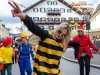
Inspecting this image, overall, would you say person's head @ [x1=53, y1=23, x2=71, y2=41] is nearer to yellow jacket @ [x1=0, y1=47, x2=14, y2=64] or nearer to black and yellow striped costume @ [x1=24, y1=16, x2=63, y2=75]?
black and yellow striped costume @ [x1=24, y1=16, x2=63, y2=75]

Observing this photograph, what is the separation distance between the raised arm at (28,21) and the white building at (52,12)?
87.6 m

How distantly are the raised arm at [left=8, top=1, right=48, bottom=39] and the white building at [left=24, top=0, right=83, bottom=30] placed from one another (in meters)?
87.6

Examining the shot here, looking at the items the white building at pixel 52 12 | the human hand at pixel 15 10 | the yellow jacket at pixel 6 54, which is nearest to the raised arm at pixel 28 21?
the human hand at pixel 15 10

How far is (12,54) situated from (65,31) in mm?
6589

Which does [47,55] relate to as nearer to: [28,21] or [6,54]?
[28,21]

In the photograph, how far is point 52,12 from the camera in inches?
3839

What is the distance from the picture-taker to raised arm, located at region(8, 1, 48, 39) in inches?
209

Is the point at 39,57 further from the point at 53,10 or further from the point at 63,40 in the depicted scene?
the point at 53,10

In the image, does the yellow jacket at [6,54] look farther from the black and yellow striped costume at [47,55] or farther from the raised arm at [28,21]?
the raised arm at [28,21]

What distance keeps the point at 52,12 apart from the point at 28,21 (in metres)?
92.1

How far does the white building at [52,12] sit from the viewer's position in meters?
94.7

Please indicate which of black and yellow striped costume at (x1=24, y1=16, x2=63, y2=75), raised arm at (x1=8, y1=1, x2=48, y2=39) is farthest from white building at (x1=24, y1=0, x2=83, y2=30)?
raised arm at (x1=8, y1=1, x2=48, y2=39)

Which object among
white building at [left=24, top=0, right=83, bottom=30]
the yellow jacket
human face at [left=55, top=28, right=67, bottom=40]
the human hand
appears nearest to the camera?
the human hand

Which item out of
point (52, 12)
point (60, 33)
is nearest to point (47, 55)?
point (60, 33)
